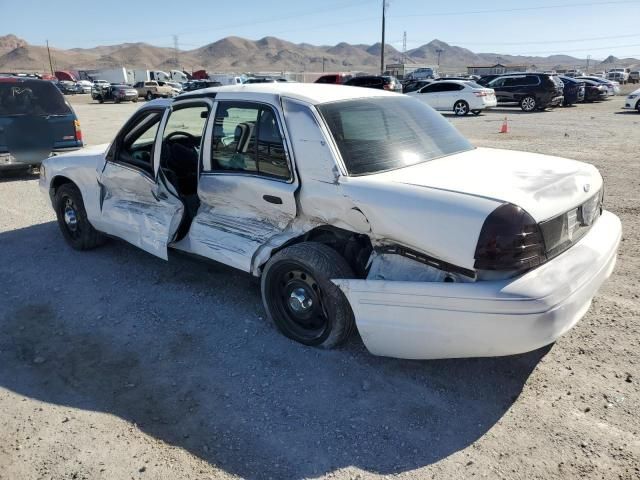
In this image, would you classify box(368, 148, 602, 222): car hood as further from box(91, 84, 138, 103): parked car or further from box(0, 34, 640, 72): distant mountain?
box(0, 34, 640, 72): distant mountain

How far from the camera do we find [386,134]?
3666 mm

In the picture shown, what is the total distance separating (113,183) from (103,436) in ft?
9.49

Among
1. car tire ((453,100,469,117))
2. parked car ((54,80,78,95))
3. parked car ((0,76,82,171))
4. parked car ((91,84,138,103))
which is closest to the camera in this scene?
parked car ((0,76,82,171))

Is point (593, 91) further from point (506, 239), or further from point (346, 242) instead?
point (506, 239)

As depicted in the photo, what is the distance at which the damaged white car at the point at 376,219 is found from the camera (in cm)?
269

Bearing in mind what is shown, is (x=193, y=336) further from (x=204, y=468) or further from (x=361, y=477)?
(x=361, y=477)

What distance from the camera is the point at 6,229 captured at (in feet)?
21.4

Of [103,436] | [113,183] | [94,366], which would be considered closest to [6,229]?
[113,183]

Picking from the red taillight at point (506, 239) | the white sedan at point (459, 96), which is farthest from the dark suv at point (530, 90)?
the red taillight at point (506, 239)

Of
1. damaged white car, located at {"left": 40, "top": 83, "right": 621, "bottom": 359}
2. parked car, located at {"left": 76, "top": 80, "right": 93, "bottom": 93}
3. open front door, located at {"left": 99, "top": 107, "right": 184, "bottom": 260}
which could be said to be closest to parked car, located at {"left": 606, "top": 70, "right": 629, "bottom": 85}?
parked car, located at {"left": 76, "top": 80, "right": 93, "bottom": 93}

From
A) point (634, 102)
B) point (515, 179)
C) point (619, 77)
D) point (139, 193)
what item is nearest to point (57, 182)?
point (139, 193)

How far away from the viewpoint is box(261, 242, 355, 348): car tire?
3.33 meters

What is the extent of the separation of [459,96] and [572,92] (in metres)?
7.38

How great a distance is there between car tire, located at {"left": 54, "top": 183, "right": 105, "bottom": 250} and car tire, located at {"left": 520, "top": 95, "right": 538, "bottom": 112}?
72.9 feet
